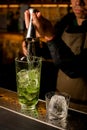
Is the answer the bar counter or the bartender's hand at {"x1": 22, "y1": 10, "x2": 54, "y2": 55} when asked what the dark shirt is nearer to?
the bartender's hand at {"x1": 22, "y1": 10, "x2": 54, "y2": 55}

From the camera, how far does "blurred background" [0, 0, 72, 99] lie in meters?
2.79

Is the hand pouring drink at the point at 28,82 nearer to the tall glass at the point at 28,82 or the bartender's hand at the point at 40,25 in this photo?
the tall glass at the point at 28,82

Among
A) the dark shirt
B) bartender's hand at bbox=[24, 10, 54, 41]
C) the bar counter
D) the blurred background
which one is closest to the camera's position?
the bar counter

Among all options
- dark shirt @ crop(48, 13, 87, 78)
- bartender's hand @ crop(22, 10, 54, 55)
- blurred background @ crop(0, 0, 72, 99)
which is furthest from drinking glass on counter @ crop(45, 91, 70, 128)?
blurred background @ crop(0, 0, 72, 99)

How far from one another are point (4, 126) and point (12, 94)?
0.82ft

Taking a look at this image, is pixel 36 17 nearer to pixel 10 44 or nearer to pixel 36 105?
pixel 36 105

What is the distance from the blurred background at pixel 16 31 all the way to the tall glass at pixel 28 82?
168 centimetres

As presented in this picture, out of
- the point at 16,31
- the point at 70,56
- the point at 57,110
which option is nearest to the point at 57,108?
the point at 57,110

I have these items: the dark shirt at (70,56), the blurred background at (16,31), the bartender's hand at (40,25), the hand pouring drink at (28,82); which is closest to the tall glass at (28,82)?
the hand pouring drink at (28,82)

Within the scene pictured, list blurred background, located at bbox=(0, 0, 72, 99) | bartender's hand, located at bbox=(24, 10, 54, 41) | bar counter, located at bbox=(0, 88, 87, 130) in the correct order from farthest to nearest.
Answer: blurred background, located at bbox=(0, 0, 72, 99) → bartender's hand, located at bbox=(24, 10, 54, 41) → bar counter, located at bbox=(0, 88, 87, 130)

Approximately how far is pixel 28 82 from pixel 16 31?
2305 millimetres

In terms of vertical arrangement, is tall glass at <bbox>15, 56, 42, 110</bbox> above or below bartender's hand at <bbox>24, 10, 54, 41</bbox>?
below

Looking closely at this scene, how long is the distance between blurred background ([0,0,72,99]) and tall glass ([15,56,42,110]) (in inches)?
66.0

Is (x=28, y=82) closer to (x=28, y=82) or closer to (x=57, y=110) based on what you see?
(x=28, y=82)
